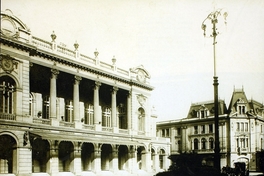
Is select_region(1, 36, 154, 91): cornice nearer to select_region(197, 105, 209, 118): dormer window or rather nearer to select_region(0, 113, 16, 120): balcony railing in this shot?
select_region(0, 113, 16, 120): balcony railing

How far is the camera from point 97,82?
28.9 metres

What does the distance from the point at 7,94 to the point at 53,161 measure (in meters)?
6.04

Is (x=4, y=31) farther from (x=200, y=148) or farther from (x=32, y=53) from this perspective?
(x=200, y=148)

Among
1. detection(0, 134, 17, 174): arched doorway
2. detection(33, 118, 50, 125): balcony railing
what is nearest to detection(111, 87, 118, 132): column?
detection(33, 118, 50, 125): balcony railing

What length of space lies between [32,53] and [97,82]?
7.47 meters

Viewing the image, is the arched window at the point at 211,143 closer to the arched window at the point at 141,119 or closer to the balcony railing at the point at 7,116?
the arched window at the point at 141,119

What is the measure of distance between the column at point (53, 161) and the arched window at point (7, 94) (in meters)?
4.25

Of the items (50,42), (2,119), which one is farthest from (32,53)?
(2,119)

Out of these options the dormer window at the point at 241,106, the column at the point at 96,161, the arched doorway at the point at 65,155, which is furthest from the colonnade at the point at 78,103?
the dormer window at the point at 241,106

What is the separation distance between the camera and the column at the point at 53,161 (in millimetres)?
23359

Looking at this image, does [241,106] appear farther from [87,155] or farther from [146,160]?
[87,155]

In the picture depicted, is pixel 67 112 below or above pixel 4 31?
below

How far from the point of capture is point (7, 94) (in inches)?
813

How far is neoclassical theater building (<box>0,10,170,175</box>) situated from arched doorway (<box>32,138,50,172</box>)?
0.07 meters
